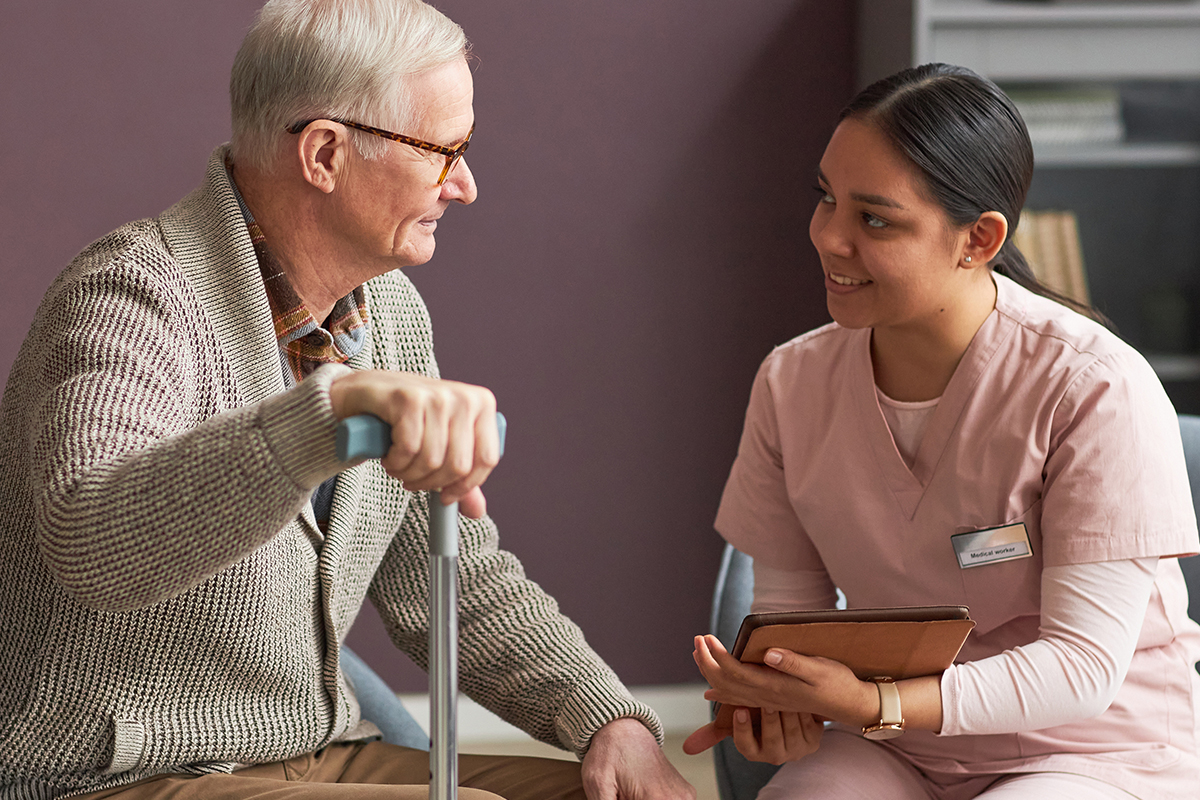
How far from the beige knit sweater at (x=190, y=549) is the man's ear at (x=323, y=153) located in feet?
0.28

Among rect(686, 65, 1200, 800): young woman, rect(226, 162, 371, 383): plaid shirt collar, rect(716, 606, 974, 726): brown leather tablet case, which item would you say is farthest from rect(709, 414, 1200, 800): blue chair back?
rect(226, 162, 371, 383): plaid shirt collar

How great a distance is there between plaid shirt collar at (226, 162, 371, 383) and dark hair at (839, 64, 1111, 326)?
634 mm

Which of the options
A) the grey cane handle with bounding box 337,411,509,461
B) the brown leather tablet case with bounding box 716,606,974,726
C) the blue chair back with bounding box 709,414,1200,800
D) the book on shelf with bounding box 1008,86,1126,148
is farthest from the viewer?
the book on shelf with bounding box 1008,86,1126,148

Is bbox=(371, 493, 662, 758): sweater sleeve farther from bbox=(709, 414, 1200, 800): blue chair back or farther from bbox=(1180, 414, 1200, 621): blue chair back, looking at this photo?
bbox=(1180, 414, 1200, 621): blue chair back

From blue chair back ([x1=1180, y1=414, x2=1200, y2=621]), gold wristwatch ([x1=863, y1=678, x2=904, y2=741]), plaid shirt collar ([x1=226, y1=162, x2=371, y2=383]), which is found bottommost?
gold wristwatch ([x1=863, y1=678, x2=904, y2=741])

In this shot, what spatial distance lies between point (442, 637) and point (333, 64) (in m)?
0.64

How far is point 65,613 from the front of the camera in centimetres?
104

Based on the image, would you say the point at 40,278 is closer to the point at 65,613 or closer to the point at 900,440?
the point at 65,613

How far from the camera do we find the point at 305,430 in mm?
831

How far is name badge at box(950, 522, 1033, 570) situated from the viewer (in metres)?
1.24

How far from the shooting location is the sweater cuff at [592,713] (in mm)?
1221

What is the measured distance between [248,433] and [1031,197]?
81.2 inches

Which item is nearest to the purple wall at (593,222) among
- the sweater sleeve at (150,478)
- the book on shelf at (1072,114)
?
the book on shelf at (1072,114)

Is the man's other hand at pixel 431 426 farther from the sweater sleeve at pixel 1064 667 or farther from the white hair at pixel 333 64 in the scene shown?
the sweater sleeve at pixel 1064 667
